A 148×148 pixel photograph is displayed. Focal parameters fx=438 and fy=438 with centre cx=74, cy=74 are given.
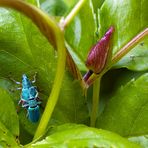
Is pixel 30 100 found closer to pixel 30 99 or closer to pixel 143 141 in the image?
pixel 30 99

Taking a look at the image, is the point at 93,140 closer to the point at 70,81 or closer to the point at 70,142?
the point at 70,142

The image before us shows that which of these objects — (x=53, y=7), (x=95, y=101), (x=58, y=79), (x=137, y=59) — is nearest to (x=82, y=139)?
(x=58, y=79)

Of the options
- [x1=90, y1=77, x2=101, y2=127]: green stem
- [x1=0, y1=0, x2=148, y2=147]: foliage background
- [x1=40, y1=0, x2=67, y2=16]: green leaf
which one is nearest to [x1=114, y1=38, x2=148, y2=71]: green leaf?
[x1=0, y1=0, x2=148, y2=147]: foliage background

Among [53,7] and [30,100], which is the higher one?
[53,7]

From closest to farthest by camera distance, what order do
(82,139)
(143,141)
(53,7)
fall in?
(82,139) → (143,141) → (53,7)

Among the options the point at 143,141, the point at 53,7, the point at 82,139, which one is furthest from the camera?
the point at 53,7

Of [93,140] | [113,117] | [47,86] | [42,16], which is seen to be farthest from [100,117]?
[42,16]
